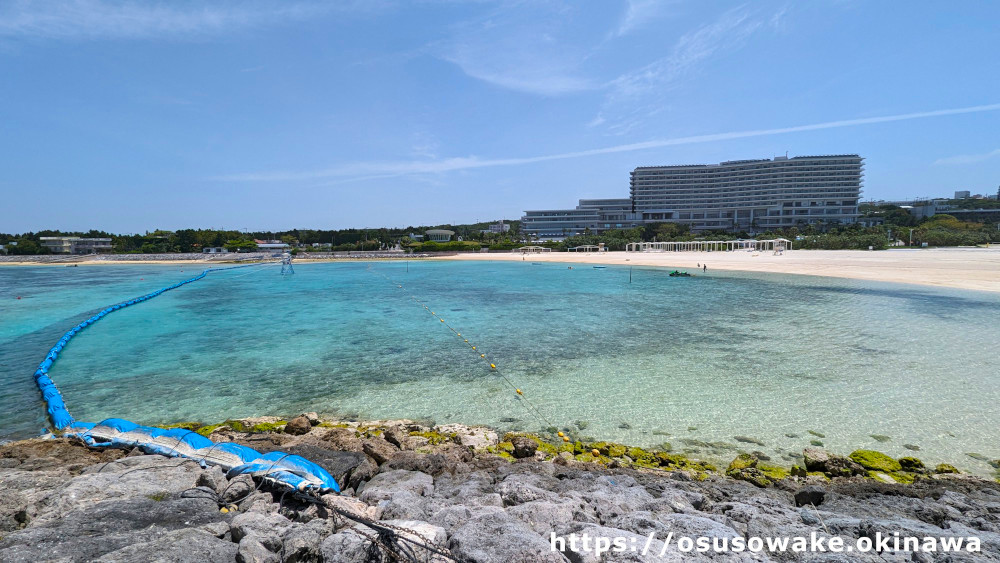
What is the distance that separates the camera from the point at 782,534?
12.1 feet

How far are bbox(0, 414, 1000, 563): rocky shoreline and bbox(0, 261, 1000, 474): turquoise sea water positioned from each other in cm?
114

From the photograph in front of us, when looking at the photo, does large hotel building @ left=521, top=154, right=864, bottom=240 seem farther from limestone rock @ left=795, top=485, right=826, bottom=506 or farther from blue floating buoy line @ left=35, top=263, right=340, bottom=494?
blue floating buoy line @ left=35, top=263, right=340, bottom=494

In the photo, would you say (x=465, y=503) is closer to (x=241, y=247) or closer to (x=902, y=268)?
(x=902, y=268)

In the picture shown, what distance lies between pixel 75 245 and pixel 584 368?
115 meters

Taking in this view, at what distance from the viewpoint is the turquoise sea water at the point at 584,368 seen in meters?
7.35

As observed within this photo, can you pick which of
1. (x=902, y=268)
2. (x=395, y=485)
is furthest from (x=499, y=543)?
(x=902, y=268)

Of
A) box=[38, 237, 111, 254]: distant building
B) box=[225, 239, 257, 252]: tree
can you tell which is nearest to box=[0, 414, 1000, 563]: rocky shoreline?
box=[225, 239, 257, 252]: tree

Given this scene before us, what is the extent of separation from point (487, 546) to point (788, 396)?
770 cm

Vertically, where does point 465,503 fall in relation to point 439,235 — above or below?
below

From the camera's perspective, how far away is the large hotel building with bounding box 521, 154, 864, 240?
10325 centimetres

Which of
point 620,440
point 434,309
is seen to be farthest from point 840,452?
point 434,309

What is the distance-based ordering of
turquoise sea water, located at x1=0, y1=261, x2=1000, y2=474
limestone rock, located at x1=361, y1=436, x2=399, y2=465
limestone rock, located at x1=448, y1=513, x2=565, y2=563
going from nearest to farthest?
limestone rock, located at x1=448, y1=513, x2=565, y2=563 < limestone rock, located at x1=361, y1=436, x2=399, y2=465 < turquoise sea water, located at x1=0, y1=261, x2=1000, y2=474

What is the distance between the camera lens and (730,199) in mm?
114562

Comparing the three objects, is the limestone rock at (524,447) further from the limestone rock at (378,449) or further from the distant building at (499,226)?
the distant building at (499,226)
